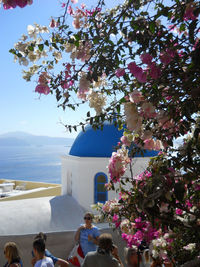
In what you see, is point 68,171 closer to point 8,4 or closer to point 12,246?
point 12,246

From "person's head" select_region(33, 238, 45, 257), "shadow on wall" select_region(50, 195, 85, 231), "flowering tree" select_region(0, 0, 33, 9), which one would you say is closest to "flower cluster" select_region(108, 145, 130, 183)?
"flowering tree" select_region(0, 0, 33, 9)

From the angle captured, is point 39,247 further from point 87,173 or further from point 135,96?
point 87,173

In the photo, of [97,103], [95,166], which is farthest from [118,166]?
[95,166]

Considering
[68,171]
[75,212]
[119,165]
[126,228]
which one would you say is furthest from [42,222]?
[119,165]

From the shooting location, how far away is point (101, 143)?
8.22m

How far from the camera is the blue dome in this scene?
8148 mm

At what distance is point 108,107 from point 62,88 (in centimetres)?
41

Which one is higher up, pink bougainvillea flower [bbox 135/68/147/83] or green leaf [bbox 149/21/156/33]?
green leaf [bbox 149/21/156/33]

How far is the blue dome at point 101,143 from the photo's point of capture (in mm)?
8148

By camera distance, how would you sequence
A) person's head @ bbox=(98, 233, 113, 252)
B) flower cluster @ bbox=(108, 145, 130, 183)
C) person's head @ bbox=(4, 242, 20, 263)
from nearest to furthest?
flower cluster @ bbox=(108, 145, 130, 183) < person's head @ bbox=(98, 233, 113, 252) < person's head @ bbox=(4, 242, 20, 263)

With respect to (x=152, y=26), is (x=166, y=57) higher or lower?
lower

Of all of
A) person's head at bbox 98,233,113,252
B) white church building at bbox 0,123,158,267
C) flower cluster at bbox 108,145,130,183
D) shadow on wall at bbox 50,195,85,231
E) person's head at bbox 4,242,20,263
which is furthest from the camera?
shadow on wall at bbox 50,195,85,231

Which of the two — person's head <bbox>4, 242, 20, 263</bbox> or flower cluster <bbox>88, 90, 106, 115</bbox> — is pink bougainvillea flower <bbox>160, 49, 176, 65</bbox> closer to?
flower cluster <bbox>88, 90, 106, 115</bbox>

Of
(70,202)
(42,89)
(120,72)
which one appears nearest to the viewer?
(120,72)
